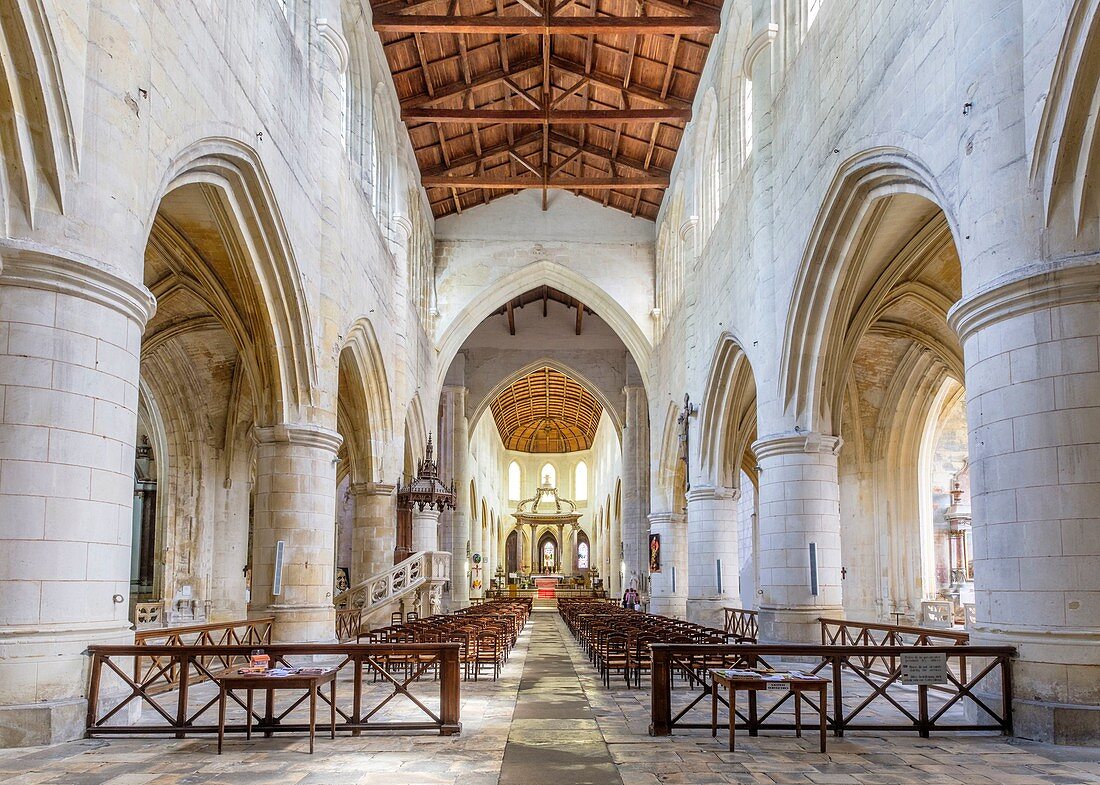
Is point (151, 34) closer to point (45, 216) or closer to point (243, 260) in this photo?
point (45, 216)

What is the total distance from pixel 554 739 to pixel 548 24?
1552 cm

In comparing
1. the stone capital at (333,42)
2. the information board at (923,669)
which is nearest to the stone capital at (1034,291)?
the information board at (923,669)

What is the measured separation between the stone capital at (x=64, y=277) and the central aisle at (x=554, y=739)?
16.2ft

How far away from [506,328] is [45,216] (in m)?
30.3

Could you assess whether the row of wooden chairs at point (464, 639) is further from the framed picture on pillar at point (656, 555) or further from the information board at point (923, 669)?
the framed picture on pillar at point (656, 555)

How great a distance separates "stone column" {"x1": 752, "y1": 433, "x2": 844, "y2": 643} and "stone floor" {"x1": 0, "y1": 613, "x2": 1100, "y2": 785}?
21.7ft

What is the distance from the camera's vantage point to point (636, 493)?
36.4 meters

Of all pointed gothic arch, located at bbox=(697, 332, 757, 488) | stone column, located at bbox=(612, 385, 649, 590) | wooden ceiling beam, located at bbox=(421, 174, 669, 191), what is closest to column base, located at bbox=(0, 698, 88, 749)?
pointed gothic arch, located at bbox=(697, 332, 757, 488)

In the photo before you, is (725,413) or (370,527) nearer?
(725,413)

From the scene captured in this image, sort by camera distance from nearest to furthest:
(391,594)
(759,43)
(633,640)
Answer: (633,640) < (759,43) < (391,594)

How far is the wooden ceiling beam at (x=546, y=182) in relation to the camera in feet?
91.8

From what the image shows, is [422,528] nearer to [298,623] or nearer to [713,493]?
[713,493]

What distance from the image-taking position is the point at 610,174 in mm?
30125

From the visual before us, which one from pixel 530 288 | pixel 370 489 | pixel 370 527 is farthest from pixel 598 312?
pixel 370 527
